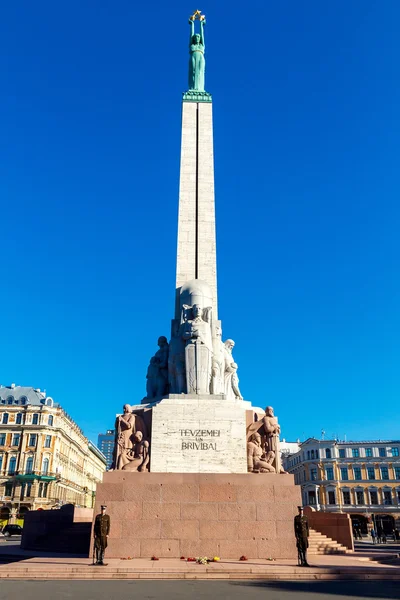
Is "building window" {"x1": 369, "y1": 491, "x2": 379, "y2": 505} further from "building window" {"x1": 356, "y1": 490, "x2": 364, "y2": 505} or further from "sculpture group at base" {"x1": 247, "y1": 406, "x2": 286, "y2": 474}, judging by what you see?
"sculpture group at base" {"x1": 247, "y1": 406, "x2": 286, "y2": 474}

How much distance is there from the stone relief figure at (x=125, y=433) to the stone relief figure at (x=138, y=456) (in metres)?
0.09

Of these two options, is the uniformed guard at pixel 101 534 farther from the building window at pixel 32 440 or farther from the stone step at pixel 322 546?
the building window at pixel 32 440

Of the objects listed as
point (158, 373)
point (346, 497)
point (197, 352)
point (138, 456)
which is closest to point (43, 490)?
point (346, 497)

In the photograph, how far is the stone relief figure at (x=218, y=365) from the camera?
17.3 metres

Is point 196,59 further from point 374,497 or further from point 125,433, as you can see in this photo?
point 374,497

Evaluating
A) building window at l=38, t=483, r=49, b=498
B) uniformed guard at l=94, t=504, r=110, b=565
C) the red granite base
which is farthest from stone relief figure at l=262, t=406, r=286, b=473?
building window at l=38, t=483, r=49, b=498

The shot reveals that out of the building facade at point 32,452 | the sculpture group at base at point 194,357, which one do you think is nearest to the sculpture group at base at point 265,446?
the sculpture group at base at point 194,357

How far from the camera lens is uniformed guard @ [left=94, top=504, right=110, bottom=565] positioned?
1211cm

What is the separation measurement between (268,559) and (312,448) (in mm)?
67695

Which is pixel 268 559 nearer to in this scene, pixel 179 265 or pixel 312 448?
pixel 179 265

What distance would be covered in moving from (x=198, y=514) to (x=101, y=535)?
9.30 ft

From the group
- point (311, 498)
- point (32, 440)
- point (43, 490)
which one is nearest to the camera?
point (43, 490)

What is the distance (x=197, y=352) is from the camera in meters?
17.1

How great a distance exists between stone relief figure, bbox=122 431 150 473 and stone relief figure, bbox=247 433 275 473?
3.15 m
